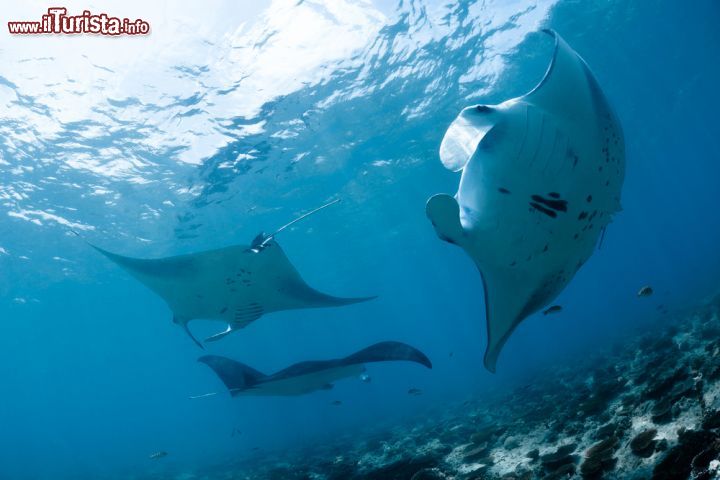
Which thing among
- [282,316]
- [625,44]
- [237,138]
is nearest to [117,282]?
[237,138]

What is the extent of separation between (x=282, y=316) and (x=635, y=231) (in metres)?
59.5

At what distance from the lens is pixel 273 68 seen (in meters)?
11.9

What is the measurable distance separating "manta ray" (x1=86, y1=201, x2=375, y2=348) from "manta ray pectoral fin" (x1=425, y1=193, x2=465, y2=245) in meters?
3.58

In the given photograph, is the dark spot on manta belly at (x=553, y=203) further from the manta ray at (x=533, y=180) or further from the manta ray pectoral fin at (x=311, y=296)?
the manta ray pectoral fin at (x=311, y=296)

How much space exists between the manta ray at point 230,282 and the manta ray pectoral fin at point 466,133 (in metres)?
3.39

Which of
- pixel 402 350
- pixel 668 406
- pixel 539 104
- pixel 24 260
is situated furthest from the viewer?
pixel 24 260

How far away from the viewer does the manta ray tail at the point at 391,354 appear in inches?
187

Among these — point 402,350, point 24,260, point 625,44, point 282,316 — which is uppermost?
point 282,316

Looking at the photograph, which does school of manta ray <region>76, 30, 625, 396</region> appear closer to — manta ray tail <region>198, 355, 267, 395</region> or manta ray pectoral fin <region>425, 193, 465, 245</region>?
manta ray pectoral fin <region>425, 193, 465, 245</region>

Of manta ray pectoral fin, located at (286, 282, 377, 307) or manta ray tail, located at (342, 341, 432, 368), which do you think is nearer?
manta ray tail, located at (342, 341, 432, 368)

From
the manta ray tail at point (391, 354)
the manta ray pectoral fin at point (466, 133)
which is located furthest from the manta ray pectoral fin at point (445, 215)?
the manta ray tail at point (391, 354)

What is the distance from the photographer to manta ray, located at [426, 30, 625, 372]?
221 cm

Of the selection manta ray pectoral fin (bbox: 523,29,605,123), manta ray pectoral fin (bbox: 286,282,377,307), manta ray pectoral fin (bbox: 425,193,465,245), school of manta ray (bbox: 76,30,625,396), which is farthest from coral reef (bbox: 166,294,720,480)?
manta ray pectoral fin (bbox: 286,282,377,307)

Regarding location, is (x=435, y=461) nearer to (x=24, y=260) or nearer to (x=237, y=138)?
(x=237, y=138)
